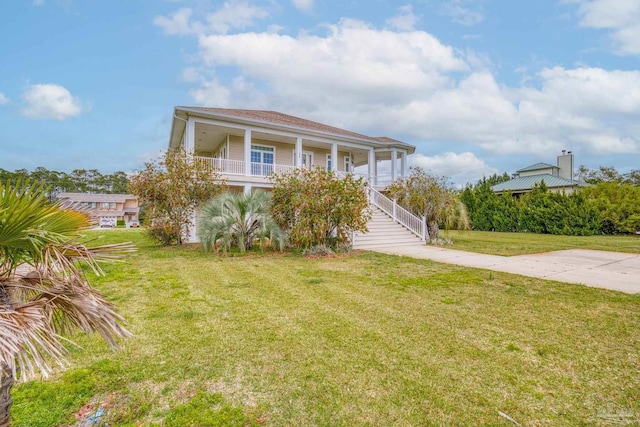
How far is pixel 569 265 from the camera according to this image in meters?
8.34

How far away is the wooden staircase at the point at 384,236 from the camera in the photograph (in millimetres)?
12883

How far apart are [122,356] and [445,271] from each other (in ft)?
22.1

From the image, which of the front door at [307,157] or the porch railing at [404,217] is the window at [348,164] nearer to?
the front door at [307,157]

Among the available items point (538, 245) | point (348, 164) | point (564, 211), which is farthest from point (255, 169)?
point (564, 211)

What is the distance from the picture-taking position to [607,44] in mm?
13625

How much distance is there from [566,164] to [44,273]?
130 feet

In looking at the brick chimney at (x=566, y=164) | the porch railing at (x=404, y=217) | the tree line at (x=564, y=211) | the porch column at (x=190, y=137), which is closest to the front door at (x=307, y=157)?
the porch railing at (x=404, y=217)

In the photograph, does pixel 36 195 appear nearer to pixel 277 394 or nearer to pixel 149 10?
pixel 277 394

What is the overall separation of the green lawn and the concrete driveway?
3.95 feet

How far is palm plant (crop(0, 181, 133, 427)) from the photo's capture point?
5.14 feet

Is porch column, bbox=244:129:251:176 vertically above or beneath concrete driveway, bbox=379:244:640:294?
above

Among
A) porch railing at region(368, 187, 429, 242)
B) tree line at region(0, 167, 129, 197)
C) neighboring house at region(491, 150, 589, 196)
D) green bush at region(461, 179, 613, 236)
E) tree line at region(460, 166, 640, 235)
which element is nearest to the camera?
porch railing at region(368, 187, 429, 242)

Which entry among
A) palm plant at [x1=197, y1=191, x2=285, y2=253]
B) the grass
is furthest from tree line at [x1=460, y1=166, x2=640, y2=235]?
palm plant at [x1=197, y1=191, x2=285, y2=253]

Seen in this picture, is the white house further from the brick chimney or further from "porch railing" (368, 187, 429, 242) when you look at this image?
the brick chimney
